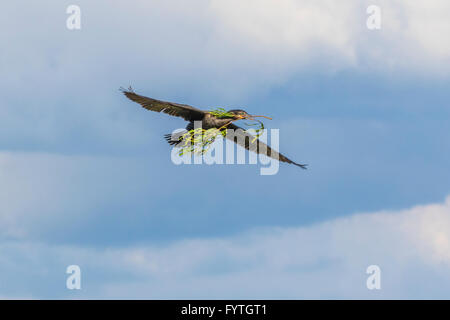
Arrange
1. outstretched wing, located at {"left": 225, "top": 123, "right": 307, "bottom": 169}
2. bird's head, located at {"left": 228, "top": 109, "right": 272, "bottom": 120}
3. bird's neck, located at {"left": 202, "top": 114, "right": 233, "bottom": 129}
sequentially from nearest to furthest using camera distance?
1. bird's head, located at {"left": 228, "top": 109, "right": 272, "bottom": 120}
2. bird's neck, located at {"left": 202, "top": 114, "right": 233, "bottom": 129}
3. outstretched wing, located at {"left": 225, "top": 123, "right": 307, "bottom": 169}

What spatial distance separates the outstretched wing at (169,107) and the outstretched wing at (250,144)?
1.40 metres

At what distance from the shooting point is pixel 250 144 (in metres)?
22.3

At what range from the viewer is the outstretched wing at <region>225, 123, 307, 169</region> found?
21344mm

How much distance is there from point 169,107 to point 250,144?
3.87 m

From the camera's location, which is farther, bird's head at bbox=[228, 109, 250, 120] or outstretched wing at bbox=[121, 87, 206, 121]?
outstretched wing at bbox=[121, 87, 206, 121]

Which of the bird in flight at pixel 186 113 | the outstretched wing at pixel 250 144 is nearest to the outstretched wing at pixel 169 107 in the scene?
the bird in flight at pixel 186 113

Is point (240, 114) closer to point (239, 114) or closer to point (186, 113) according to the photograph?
point (239, 114)

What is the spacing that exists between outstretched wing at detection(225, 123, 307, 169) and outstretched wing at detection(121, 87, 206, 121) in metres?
1.40

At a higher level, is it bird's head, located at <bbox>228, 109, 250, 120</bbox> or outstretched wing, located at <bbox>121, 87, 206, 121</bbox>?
outstretched wing, located at <bbox>121, 87, 206, 121</bbox>

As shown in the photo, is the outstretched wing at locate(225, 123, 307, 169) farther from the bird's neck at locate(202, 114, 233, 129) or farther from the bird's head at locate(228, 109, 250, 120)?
the bird's head at locate(228, 109, 250, 120)

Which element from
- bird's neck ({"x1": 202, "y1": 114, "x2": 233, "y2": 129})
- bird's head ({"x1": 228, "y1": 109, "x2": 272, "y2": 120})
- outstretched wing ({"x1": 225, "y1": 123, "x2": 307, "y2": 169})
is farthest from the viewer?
outstretched wing ({"x1": 225, "y1": 123, "x2": 307, "y2": 169})

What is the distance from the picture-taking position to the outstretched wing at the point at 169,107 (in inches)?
776

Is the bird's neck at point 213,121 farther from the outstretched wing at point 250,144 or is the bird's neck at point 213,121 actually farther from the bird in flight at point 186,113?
the outstretched wing at point 250,144

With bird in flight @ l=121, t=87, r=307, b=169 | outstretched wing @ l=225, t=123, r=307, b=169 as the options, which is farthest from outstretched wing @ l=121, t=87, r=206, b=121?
outstretched wing @ l=225, t=123, r=307, b=169
